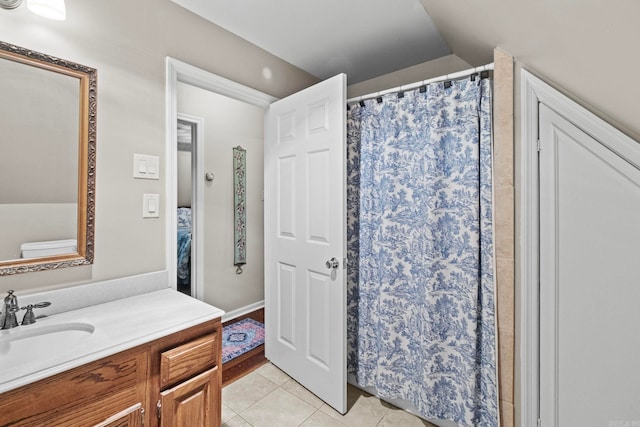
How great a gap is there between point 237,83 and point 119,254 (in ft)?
4.25

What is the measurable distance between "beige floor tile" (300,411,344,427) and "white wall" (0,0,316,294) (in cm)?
128

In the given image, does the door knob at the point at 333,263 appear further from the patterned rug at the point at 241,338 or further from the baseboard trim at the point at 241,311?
the baseboard trim at the point at 241,311

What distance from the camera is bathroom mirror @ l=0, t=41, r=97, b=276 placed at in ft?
3.81

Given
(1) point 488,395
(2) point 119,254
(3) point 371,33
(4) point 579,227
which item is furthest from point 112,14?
(1) point 488,395

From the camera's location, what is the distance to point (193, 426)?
45.5 inches

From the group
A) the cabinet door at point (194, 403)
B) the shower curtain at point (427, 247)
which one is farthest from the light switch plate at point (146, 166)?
the shower curtain at point (427, 247)

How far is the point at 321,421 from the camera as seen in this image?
1696mm

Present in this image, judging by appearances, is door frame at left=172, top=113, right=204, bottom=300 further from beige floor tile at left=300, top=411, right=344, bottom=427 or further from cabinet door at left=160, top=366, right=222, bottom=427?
cabinet door at left=160, top=366, right=222, bottom=427

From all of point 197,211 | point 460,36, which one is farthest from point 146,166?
point 460,36

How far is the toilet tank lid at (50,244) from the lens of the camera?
3.93 feet

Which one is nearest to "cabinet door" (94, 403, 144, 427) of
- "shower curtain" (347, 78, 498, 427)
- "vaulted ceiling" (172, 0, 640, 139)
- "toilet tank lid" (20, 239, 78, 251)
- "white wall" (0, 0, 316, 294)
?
"white wall" (0, 0, 316, 294)

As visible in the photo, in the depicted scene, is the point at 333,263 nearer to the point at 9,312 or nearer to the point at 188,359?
the point at 188,359

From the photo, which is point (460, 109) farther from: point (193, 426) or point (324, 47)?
point (193, 426)

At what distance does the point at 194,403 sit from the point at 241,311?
83.1 inches
